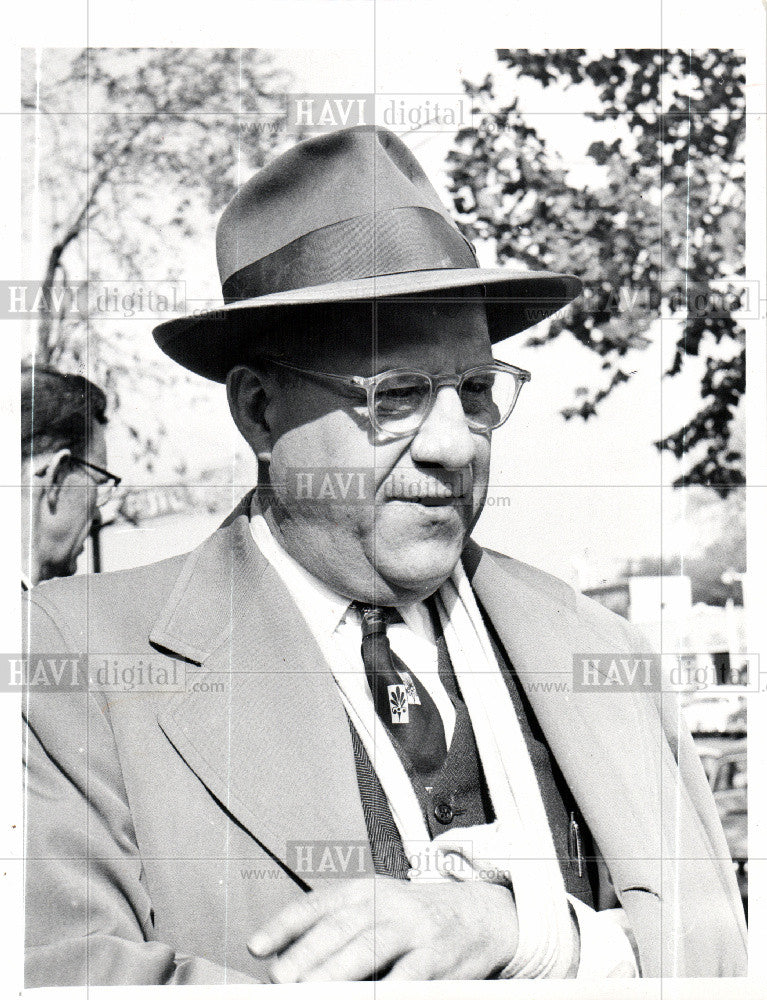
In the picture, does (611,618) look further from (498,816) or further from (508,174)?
(508,174)

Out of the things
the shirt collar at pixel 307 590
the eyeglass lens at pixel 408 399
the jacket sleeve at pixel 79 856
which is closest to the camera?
the jacket sleeve at pixel 79 856

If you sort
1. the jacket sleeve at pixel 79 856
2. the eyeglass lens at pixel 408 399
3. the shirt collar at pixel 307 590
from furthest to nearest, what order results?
the shirt collar at pixel 307 590, the eyeglass lens at pixel 408 399, the jacket sleeve at pixel 79 856

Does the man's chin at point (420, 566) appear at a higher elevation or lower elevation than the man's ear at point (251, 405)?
lower

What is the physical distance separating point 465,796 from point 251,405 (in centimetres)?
109

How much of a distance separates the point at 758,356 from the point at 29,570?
6.53 feet

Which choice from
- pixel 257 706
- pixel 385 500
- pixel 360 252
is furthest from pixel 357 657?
pixel 360 252

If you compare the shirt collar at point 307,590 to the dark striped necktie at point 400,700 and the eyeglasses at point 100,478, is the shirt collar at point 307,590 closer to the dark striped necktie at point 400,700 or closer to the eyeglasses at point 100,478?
the dark striped necktie at point 400,700

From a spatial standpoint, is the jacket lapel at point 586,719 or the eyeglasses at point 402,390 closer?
the eyeglasses at point 402,390

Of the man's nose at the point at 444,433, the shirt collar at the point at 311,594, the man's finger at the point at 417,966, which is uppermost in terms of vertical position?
the man's nose at the point at 444,433

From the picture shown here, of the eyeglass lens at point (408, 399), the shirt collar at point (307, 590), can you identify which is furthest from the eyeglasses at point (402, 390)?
the shirt collar at point (307, 590)

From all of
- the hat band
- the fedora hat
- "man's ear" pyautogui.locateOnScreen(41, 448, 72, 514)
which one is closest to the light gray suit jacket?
"man's ear" pyautogui.locateOnScreen(41, 448, 72, 514)

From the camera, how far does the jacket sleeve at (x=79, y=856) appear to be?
2572 mm

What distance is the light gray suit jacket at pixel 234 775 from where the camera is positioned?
2.60m

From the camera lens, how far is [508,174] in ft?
9.87
